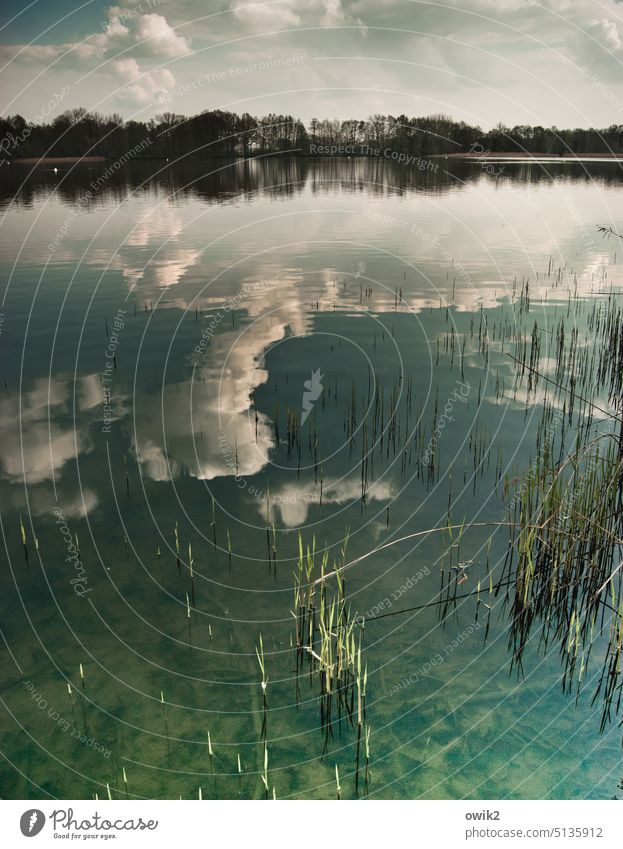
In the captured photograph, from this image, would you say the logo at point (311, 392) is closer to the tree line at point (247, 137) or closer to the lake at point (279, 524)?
the lake at point (279, 524)

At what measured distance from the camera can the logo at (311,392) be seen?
1198cm

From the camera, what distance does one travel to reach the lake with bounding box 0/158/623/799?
5.84m

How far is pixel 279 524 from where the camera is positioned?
8.84 m

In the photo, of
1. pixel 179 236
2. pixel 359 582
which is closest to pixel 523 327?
pixel 359 582

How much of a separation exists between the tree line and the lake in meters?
24.0

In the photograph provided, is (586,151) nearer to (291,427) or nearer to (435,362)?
(435,362)

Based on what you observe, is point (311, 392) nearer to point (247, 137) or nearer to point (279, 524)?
point (279, 524)

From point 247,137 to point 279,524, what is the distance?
51.2 m
